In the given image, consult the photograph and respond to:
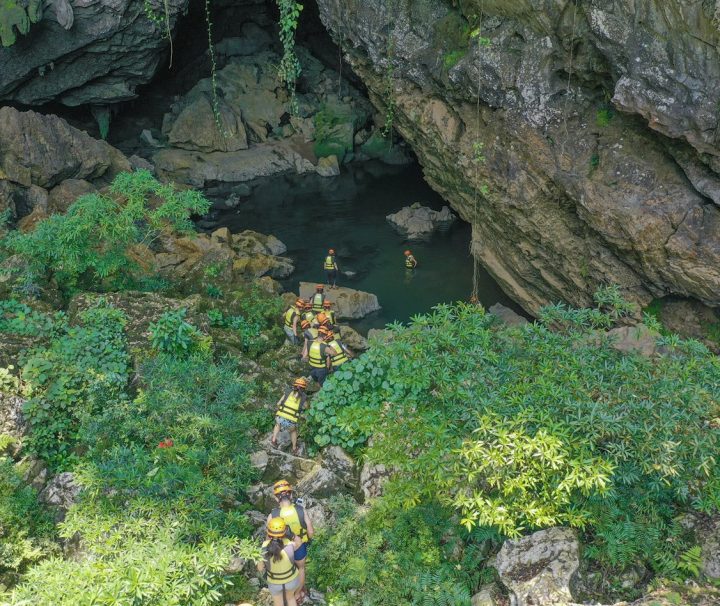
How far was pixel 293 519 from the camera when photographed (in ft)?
22.3

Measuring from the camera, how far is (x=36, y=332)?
1038 cm

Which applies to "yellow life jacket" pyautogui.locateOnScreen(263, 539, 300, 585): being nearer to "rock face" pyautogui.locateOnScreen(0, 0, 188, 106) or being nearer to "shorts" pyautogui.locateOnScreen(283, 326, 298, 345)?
"shorts" pyautogui.locateOnScreen(283, 326, 298, 345)

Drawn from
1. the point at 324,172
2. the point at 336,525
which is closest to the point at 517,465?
the point at 336,525

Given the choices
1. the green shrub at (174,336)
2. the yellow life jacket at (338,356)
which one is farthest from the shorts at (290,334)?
the green shrub at (174,336)

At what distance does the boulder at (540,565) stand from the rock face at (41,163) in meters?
15.9

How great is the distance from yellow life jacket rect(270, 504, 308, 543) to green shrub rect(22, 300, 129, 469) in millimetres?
3730

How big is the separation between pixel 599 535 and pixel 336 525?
10.2ft

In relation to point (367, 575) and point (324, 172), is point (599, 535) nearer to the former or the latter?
point (367, 575)

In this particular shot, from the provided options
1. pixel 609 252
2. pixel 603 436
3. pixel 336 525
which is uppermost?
pixel 603 436

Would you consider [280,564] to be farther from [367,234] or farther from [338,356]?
[367,234]

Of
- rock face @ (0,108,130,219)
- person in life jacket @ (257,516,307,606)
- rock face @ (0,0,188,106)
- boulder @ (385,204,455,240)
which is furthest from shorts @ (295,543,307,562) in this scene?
rock face @ (0,0,188,106)

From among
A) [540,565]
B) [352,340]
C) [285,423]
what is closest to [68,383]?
Result: [285,423]

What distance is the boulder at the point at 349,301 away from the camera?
645 inches

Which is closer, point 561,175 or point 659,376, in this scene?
point 659,376
